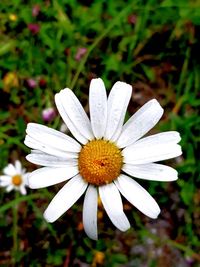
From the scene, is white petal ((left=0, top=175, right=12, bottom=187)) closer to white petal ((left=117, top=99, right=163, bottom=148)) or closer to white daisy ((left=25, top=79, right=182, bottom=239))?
white daisy ((left=25, top=79, right=182, bottom=239))

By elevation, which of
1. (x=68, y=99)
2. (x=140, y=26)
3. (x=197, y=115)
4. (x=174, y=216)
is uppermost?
(x=68, y=99)

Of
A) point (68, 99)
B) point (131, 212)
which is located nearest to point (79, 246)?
point (131, 212)

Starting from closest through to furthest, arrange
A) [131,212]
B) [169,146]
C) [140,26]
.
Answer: [169,146], [131,212], [140,26]

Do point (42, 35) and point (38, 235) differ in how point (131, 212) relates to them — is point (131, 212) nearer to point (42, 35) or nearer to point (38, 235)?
point (38, 235)

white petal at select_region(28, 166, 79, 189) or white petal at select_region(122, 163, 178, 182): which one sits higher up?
white petal at select_region(28, 166, 79, 189)

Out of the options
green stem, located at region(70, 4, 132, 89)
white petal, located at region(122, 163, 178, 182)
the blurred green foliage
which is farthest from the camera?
green stem, located at region(70, 4, 132, 89)

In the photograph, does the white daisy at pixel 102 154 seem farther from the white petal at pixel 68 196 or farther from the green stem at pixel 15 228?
the green stem at pixel 15 228

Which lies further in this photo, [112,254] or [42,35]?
[42,35]

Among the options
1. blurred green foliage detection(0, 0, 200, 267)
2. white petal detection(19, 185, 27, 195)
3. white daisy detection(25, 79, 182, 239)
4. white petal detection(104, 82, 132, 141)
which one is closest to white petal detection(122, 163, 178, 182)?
white daisy detection(25, 79, 182, 239)
